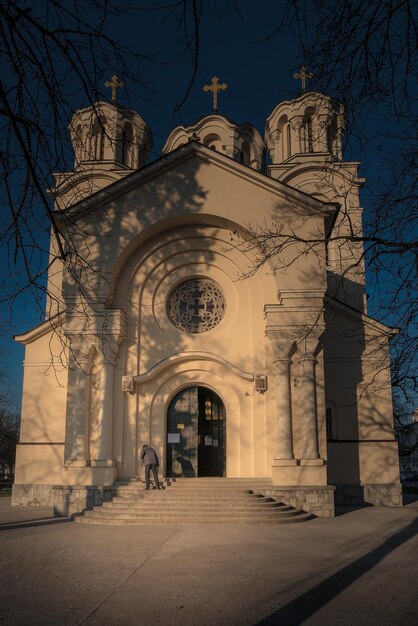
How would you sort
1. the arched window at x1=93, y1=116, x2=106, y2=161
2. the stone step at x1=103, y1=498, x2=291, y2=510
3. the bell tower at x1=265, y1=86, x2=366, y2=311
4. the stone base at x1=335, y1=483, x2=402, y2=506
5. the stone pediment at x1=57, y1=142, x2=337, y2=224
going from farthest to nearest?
the bell tower at x1=265, y1=86, x2=366, y2=311, the stone base at x1=335, y1=483, x2=402, y2=506, the stone pediment at x1=57, y1=142, x2=337, y2=224, the stone step at x1=103, y1=498, x2=291, y2=510, the arched window at x1=93, y1=116, x2=106, y2=161

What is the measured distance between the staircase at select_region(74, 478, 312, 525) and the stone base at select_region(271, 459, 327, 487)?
0.42 meters

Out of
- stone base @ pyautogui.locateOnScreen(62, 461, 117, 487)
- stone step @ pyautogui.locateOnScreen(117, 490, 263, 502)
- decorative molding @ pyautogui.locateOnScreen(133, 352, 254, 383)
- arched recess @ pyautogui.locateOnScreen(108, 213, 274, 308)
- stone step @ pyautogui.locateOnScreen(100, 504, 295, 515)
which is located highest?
arched recess @ pyautogui.locateOnScreen(108, 213, 274, 308)

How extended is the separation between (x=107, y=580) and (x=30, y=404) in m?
14.9

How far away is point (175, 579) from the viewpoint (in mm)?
7961

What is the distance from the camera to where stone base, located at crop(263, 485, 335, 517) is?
53.3ft

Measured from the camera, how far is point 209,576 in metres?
8.15

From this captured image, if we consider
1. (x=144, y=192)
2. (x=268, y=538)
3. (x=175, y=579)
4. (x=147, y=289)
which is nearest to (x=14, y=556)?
(x=175, y=579)

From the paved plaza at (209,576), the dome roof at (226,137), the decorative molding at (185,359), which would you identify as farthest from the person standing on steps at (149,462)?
the dome roof at (226,137)

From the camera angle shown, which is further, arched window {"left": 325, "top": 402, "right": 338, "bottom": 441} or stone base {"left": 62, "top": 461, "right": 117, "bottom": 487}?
arched window {"left": 325, "top": 402, "right": 338, "bottom": 441}

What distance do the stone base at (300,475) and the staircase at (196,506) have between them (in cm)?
42

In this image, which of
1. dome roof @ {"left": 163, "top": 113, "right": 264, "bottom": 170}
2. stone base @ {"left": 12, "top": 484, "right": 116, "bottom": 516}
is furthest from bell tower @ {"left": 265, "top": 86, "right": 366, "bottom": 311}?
stone base @ {"left": 12, "top": 484, "right": 116, "bottom": 516}

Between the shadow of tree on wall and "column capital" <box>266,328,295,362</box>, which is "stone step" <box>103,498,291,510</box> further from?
the shadow of tree on wall

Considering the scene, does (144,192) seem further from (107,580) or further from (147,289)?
(107,580)

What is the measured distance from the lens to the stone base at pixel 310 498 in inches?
639
